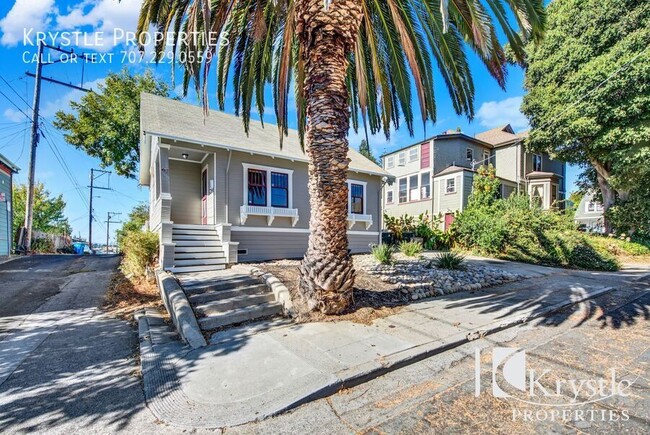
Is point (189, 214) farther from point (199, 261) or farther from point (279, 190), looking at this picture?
point (199, 261)

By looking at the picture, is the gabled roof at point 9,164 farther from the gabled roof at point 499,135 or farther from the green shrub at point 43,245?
the gabled roof at point 499,135

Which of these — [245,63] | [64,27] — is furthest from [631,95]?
[64,27]

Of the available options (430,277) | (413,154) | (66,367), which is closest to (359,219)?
(430,277)

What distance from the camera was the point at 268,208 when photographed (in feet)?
34.9

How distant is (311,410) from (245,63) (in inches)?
277

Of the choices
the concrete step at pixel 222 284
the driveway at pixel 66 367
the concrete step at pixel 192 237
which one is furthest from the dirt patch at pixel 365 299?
the concrete step at pixel 192 237

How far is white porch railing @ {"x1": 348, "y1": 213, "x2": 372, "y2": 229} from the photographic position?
41.8 feet

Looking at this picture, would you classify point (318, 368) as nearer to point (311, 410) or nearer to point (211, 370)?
point (311, 410)

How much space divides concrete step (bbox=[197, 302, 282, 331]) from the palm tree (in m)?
0.73

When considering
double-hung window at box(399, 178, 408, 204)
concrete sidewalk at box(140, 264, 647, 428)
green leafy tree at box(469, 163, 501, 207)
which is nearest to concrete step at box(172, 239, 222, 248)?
concrete sidewalk at box(140, 264, 647, 428)

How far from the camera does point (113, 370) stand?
11.6 ft

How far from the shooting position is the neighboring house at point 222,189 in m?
9.04

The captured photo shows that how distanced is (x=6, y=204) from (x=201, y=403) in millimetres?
19746

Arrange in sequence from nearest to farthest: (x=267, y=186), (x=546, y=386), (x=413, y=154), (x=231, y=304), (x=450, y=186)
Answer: (x=546, y=386) → (x=231, y=304) → (x=267, y=186) → (x=450, y=186) → (x=413, y=154)
